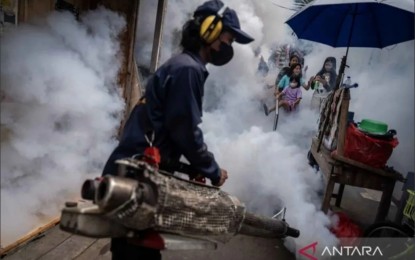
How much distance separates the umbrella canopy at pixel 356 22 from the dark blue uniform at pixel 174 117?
11.2ft

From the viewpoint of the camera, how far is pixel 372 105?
5750 millimetres

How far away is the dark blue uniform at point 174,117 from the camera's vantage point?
2.08m

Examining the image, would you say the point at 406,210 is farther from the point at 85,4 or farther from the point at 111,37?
the point at 85,4

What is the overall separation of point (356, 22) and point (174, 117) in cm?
453

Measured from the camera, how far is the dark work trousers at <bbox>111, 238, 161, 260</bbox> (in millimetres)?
2264

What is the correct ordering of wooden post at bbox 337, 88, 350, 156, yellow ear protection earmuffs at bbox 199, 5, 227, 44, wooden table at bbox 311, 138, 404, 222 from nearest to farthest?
1. yellow ear protection earmuffs at bbox 199, 5, 227, 44
2. wooden table at bbox 311, 138, 404, 222
3. wooden post at bbox 337, 88, 350, 156

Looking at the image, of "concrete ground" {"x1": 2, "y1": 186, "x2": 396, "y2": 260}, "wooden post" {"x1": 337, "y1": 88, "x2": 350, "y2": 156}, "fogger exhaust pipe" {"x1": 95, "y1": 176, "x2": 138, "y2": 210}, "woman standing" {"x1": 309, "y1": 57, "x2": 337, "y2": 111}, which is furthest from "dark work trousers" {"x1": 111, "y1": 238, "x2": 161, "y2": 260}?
"woman standing" {"x1": 309, "y1": 57, "x2": 337, "y2": 111}

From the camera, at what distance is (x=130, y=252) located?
7.44 ft

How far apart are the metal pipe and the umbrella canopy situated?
2288 mm

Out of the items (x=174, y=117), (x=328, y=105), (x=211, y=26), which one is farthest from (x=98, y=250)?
(x=328, y=105)

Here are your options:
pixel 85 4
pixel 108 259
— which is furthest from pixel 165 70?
pixel 85 4

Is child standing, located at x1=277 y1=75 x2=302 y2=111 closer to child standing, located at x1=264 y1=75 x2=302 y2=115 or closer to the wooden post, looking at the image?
child standing, located at x1=264 y1=75 x2=302 y2=115
